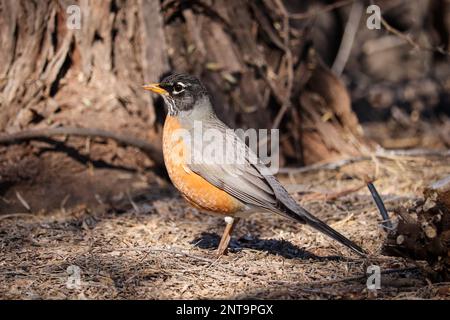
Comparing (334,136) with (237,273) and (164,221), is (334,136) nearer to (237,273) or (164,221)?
(164,221)

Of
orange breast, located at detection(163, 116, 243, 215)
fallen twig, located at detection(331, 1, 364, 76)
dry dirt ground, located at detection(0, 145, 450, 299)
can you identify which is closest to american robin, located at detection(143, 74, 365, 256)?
orange breast, located at detection(163, 116, 243, 215)

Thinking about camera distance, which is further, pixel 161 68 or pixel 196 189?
pixel 161 68

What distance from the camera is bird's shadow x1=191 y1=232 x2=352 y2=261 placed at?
5.26 metres

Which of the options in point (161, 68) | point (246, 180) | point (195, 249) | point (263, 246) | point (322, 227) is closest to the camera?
point (322, 227)

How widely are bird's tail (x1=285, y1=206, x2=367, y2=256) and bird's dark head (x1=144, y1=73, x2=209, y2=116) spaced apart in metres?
1.64

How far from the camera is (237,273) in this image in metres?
4.74

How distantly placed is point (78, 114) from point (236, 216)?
2.72 meters

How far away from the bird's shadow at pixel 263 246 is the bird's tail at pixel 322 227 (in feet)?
1.31

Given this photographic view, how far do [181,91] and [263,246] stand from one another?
5.43ft

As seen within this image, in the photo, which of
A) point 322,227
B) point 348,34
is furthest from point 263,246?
point 348,34

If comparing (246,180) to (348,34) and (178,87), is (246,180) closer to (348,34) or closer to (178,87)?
(178,87)

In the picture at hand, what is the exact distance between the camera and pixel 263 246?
18.6 feet

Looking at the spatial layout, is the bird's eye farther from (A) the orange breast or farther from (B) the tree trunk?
(B) the tree trunk
